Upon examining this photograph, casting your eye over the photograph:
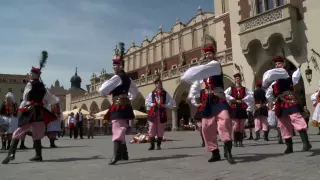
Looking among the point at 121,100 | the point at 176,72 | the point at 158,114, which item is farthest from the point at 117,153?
the point at 176,72

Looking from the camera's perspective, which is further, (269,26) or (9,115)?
(269,26)

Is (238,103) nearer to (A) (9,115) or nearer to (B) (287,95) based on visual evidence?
(B) (287,95)

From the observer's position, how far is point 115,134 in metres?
6.04

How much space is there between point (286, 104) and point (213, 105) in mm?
1801

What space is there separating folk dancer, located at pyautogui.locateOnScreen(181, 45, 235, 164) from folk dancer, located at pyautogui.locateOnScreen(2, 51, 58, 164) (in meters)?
3.49

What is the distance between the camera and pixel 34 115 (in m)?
6.47

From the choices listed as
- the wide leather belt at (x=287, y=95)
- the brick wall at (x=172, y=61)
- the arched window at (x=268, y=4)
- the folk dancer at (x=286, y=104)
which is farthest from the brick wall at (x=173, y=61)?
the wide leather belt at (x=287, y=95)

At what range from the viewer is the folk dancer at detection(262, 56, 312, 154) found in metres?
5.91

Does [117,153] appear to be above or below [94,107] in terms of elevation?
below

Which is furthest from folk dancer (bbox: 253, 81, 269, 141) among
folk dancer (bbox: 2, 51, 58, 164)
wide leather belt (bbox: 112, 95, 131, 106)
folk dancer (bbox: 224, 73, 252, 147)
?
folk dancer (bbox: 2, 51, 58, 164)

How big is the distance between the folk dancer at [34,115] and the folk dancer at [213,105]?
3.49 metres

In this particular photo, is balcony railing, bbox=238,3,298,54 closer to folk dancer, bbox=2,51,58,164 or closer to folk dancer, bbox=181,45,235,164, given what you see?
folk dancer, bbox=181,45,235,164

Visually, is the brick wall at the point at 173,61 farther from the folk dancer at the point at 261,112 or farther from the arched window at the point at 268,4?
the folk dancer at the point at 261,112

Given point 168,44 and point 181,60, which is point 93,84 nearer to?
point 168,44
